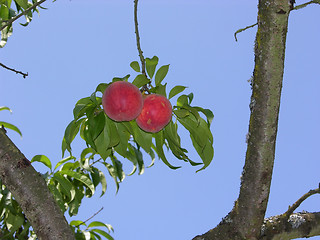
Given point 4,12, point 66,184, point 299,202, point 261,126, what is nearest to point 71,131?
point 66,184

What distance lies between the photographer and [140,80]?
1.32 metres

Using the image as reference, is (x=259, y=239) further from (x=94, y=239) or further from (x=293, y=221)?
(x=94, y=239)

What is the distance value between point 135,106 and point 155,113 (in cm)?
6

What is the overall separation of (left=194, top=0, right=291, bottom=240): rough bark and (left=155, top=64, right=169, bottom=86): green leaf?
0.27 meters

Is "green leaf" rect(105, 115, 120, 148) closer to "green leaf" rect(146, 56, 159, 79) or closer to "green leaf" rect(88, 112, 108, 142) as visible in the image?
"green leaf" rect(88, 112, 108, 142)

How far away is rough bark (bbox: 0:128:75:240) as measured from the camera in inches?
51.4

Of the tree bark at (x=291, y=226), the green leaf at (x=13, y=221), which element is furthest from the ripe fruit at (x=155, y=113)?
the green leaf at (x=13, y=221)

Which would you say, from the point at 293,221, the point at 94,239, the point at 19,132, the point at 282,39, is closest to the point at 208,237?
the point at 293,221

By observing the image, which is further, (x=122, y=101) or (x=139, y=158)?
(x=139, y=158)

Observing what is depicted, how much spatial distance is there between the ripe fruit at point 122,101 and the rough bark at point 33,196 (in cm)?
33

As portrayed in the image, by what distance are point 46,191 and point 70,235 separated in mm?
156

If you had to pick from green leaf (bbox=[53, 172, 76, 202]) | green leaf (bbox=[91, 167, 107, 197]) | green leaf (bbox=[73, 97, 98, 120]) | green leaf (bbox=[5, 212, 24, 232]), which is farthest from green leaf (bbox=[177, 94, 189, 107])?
green leaf (bbox=[5, 212, 24, 232])

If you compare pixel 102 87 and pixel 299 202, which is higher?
pixel 102 87

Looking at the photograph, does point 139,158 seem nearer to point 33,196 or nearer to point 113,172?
point 113,172
